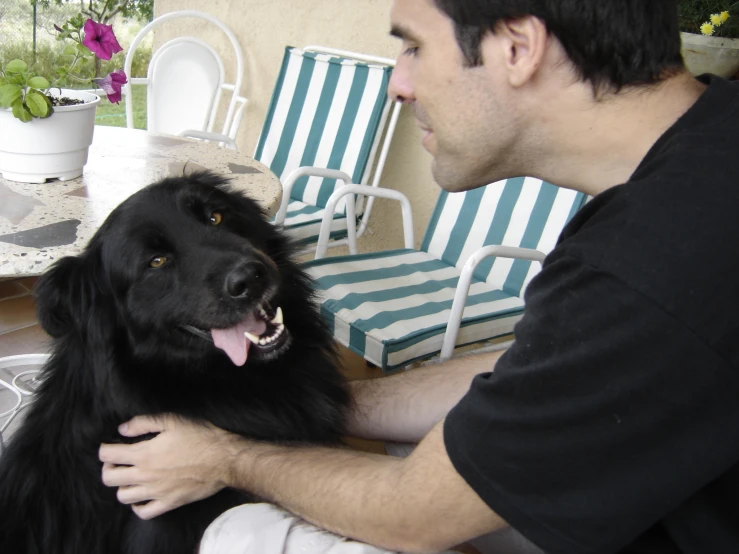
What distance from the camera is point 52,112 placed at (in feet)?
5.31

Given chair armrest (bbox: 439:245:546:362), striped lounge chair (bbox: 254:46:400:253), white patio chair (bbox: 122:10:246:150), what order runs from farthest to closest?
1. white patio chair (bbox: 122:10:246:150)
2. striped lounge chair (bbox: 254:46:400:253)
3. chair armrest (bbox: 439:245:546:362)

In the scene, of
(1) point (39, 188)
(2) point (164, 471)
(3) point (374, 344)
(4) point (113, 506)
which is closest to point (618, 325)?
(2) point (164, 471)

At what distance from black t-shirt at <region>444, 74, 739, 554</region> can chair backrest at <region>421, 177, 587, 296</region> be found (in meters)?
1.75

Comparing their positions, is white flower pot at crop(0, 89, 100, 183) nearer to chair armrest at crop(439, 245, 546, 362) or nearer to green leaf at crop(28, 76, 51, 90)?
green leaf at crop(28, 76, 51, 90)

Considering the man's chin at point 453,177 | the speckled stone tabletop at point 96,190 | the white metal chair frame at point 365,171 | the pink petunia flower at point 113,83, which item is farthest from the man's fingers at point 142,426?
the white metal chair frame at point 365,171

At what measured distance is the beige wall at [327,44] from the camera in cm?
354

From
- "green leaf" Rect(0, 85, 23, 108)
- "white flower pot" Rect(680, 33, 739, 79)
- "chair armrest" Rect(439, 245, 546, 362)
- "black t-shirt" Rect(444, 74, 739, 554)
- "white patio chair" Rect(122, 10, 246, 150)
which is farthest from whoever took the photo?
"white patio chair" Rect(122, 10, 246, 150)

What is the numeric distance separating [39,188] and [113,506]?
0.89 metres

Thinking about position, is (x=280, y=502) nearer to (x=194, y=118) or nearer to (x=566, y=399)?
(x=566, y=399)

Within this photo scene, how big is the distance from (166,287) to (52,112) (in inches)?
24.9

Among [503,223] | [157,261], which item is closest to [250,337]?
[157,261]

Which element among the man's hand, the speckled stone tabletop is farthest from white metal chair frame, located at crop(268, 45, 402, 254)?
the man's hand

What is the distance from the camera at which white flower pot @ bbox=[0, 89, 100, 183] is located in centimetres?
163

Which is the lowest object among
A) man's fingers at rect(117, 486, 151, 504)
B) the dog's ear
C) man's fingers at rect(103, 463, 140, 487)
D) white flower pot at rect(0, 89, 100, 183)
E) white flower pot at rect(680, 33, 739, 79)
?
man's fingers at rect(117, 486, 151, 504)
